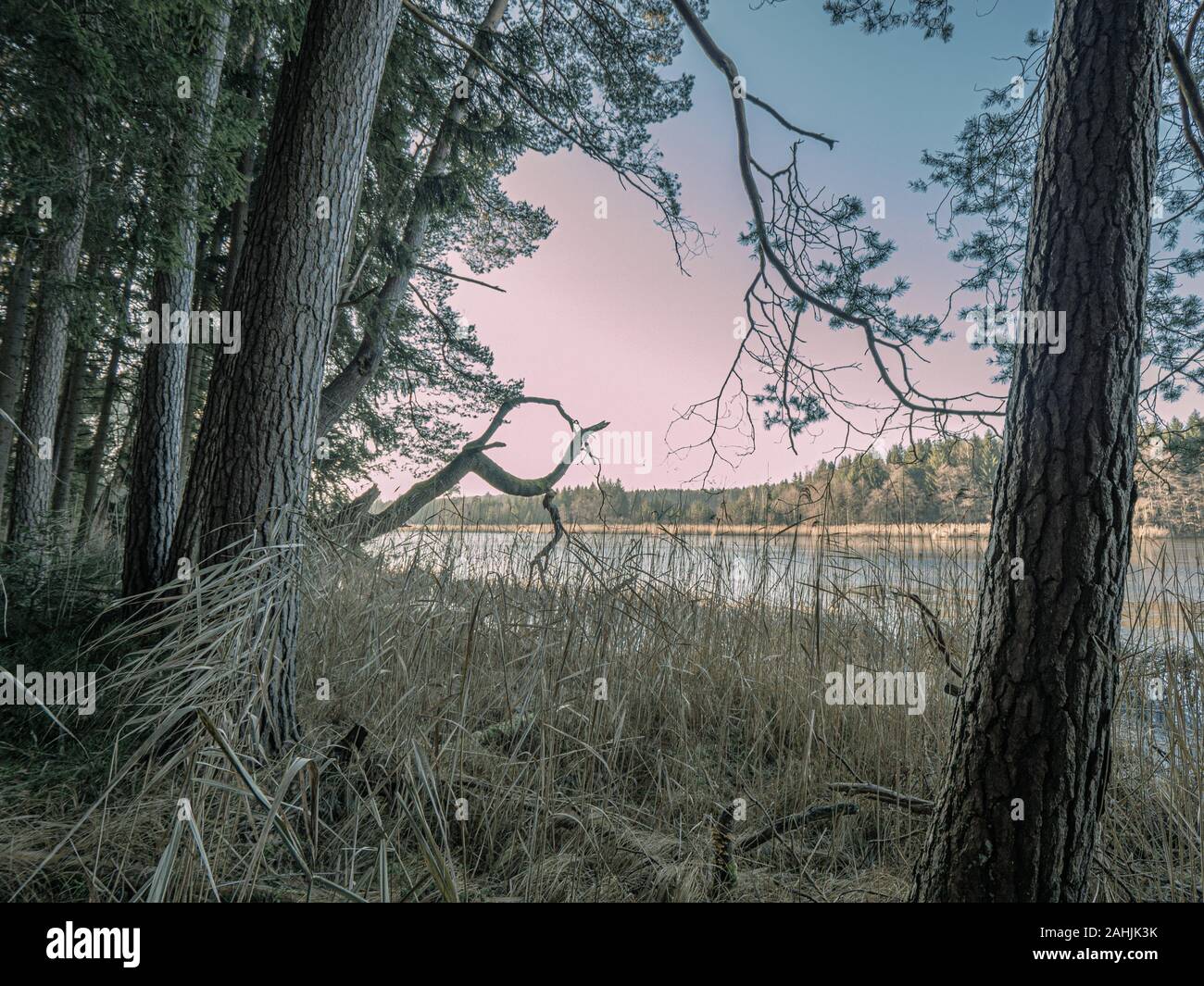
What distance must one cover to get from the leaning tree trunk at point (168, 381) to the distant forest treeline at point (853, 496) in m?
1.41

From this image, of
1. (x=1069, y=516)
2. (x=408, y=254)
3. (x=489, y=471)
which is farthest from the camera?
(x=489, y=471)

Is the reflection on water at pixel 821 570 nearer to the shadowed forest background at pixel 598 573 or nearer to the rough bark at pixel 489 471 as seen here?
the shadowed forest background at pixel 598 573

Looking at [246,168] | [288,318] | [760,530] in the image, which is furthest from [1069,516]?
[246,168]

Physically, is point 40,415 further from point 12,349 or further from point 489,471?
point 489,471

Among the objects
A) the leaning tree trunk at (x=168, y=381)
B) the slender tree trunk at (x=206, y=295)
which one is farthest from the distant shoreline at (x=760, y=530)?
the slender tree trunk at (x=206, y=295)

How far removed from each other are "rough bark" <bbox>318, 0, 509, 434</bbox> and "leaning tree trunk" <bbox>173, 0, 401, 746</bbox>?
127 inches

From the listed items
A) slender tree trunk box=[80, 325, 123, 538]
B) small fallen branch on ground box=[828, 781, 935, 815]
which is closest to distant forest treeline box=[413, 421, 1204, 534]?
small fallen branch on ground box=[828, 781, 935, 815]

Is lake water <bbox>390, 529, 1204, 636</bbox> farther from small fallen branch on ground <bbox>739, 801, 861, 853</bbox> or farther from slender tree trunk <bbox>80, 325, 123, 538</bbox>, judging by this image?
slender tree trunk <bbox>80, 325, 123, 538</bbox>

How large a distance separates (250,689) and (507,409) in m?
6.35

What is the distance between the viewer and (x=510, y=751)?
2646 millimetres

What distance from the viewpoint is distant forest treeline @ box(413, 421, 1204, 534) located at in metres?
3.65

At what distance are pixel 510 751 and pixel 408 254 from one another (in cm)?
497

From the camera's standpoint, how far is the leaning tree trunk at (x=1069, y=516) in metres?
1.53
